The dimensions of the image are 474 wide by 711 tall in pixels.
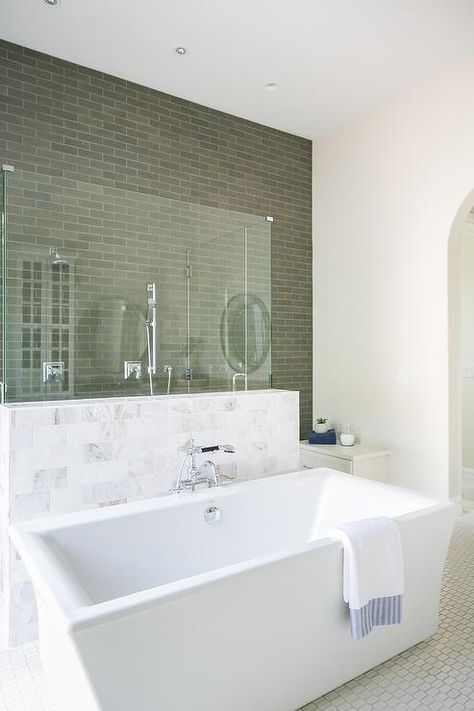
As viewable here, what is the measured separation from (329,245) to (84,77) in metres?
2.47

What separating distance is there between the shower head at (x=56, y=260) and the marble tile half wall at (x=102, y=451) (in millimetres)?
714

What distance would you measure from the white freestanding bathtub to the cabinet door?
1.29 meters

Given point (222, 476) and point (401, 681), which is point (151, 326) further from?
point (401, 681)

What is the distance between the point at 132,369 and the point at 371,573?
1.66 m

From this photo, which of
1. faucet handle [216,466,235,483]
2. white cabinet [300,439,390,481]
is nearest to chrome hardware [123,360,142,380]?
faucet handle [216,466,235,483]

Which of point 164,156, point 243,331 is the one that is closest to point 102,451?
point 243,331

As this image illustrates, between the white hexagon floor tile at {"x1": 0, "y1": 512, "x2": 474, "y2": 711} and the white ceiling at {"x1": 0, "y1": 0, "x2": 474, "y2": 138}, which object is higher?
the white ceiling at {"x1": 0, "y1": 0, "x2": 474, "y2": 138}

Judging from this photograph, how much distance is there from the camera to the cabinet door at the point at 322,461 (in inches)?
170

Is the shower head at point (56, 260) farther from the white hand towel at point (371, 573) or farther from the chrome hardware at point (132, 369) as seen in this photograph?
the white hand towel at point (371, 573)

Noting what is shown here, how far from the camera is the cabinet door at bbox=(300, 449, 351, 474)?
4312 mm

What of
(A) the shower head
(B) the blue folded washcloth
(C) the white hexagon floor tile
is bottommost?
(C) the white hexagon floor tile

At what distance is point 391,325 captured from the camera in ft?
14.9

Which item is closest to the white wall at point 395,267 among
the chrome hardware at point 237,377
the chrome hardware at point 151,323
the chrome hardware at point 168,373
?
the chrome hardware at point 237,377

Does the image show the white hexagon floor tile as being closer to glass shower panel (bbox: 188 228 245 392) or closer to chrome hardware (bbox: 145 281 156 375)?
chrome hardware (bbox: 145 281 156 375)
